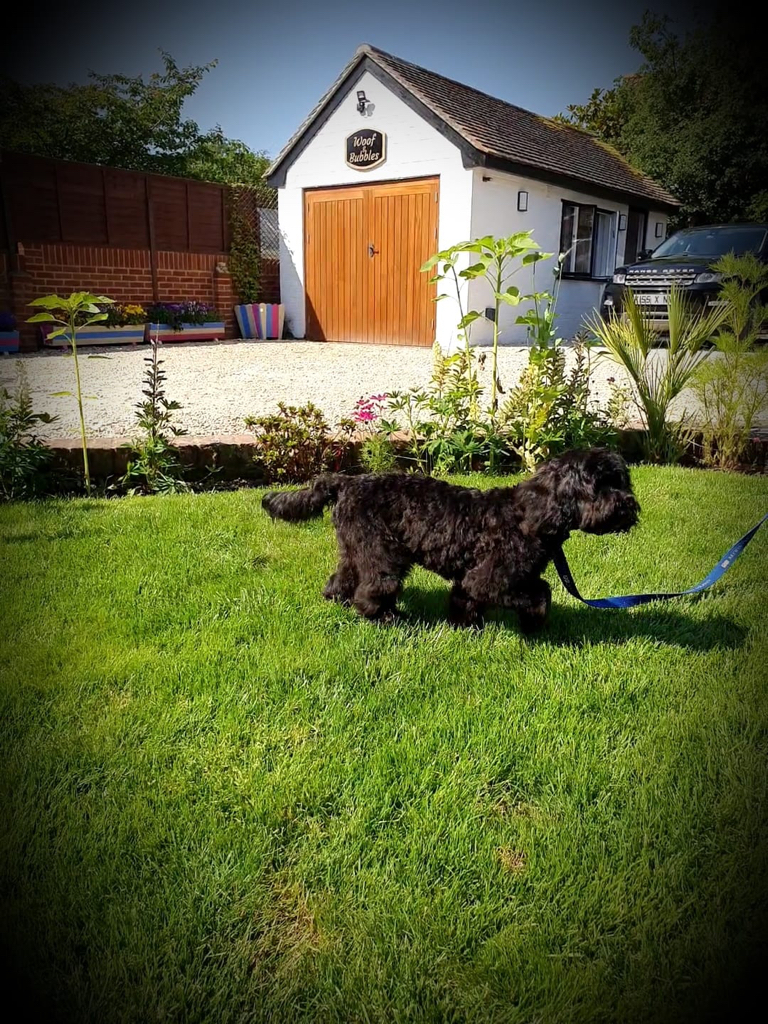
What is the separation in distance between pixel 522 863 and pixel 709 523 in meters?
2.96

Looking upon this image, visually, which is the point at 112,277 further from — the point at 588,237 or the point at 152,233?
the point at 588,237

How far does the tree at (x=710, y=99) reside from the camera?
0.97 m

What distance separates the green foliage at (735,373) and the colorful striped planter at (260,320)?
1104 cm

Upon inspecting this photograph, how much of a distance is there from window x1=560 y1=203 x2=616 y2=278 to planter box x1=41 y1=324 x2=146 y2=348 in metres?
8.95

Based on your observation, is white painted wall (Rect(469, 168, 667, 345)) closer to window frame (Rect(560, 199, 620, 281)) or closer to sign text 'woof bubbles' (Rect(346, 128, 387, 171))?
window frame (Rect(560, 199, 620, 281))

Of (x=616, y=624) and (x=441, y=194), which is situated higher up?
(x=441, y=194)

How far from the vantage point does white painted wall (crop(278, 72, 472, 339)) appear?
40.1ft

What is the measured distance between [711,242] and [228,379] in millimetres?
6600

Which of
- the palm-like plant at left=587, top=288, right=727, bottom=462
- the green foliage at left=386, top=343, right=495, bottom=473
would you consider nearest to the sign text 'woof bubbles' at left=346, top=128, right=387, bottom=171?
the palm-like plant at left=587, top=288, right=727, bottom=462

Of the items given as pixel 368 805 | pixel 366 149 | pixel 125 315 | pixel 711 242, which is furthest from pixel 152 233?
pixel 368 805

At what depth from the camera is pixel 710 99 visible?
129 cm

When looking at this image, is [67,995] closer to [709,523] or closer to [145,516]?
[145,516]

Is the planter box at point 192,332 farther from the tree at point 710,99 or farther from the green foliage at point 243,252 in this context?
the tree at point 710,99

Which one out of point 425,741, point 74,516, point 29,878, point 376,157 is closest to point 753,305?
point 425,741
